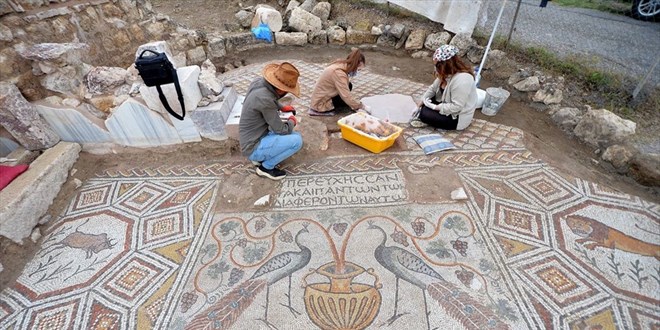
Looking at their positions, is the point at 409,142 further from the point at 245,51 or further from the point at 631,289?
the point at 245,51

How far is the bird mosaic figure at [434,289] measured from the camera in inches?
87.9

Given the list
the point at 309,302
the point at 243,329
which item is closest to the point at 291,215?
the point at 309,302

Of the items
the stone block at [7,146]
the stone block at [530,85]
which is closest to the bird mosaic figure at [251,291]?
the stone block at [7,146]

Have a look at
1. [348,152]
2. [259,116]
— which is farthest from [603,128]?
[259,116]

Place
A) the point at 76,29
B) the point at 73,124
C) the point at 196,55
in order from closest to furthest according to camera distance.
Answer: the point at 73,124
the point at 76,29
the point at 196,55

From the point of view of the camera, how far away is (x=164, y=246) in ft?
9.28

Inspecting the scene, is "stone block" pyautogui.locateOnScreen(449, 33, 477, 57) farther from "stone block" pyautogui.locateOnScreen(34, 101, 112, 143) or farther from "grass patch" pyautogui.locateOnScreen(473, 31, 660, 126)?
"stone block" pyautogui.locateOnScreen(34, 101, 112, 143)

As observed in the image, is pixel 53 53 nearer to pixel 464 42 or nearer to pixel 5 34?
pixel 5 34

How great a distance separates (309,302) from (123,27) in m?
5.22

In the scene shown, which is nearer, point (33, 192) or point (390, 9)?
point (33, 192)

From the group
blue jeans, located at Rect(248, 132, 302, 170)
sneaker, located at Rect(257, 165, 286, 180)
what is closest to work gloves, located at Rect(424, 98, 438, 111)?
blue jeans, located at Rect(248, 132, 302, 170)

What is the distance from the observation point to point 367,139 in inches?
150

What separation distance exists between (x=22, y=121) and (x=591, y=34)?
9.63 m

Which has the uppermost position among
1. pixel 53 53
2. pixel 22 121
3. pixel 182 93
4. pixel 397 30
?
pixel 53 53
